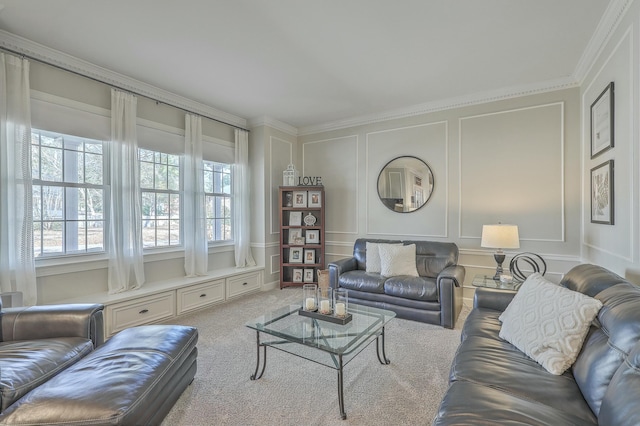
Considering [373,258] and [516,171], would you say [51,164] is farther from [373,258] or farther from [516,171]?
[516,171]

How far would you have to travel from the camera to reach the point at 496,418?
1096 mm

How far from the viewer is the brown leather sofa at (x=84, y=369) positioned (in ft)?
4.28

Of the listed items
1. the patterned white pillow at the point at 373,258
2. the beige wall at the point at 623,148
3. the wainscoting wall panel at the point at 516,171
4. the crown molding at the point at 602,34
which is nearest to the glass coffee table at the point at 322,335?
the patterned white pillow at the point at 373,258

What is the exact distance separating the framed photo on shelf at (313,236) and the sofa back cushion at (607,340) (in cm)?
361

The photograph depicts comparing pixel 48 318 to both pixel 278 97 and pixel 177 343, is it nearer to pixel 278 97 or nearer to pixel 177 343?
pixel 177 343

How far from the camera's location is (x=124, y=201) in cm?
326

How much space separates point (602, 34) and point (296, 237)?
13.7 ft

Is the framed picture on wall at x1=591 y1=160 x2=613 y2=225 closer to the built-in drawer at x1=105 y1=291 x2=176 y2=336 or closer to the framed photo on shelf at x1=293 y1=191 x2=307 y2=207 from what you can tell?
the framed photo on shelf at x1=293 y1=191 x2=307 y2=207

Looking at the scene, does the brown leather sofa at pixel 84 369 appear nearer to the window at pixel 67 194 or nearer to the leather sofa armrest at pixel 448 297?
the window at pixel 67 194

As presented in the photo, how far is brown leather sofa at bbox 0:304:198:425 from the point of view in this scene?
131cm

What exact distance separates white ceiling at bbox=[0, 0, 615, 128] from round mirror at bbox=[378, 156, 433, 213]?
40.0 inches

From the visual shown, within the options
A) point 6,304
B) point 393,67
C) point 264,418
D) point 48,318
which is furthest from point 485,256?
point 6,304

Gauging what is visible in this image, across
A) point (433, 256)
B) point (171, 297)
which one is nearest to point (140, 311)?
point (171, 297)

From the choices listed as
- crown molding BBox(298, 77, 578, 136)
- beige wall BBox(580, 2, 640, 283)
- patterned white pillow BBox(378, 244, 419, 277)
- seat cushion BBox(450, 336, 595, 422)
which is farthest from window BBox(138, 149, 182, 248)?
beige wall BBox(580, 2, 640, 283)
